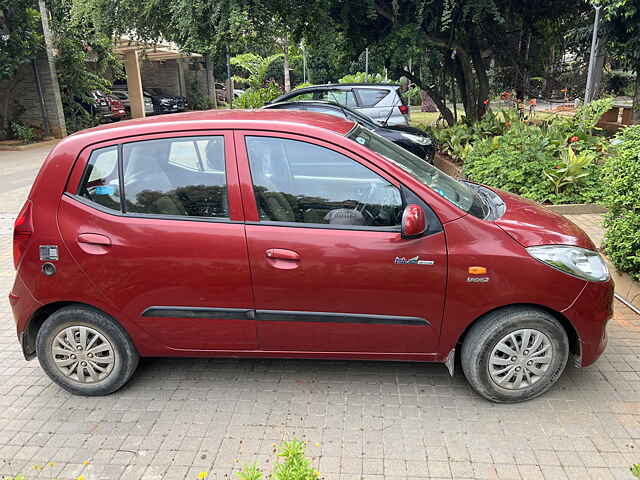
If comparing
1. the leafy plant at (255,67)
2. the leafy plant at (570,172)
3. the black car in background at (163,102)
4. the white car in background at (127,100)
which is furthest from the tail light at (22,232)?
the black car in background at (163,102)

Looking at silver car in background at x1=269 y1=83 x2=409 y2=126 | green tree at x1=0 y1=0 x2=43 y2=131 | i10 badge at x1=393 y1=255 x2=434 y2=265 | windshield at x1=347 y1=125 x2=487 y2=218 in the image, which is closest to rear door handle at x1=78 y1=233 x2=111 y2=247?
windshield at x1=347 y1=125 x2=487 y2=218

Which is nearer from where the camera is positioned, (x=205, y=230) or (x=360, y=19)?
(x=205, y=230)

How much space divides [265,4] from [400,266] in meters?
8.75

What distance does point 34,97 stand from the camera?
60.2ft

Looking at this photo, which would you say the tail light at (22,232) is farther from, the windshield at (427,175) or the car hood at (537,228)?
the car hood at (537,228)

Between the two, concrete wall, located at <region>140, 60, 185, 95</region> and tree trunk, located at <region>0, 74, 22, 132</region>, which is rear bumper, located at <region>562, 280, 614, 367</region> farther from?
concrete wall, located at <region>140, 60, 185, 95</region>

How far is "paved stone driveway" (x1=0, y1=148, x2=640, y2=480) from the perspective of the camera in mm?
2863

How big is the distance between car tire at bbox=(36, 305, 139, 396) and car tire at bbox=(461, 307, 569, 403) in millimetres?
2233

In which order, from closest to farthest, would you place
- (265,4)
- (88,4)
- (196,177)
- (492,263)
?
(492,263), (196,177), (265,4), (88,4)

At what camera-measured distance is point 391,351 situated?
334 centimetres

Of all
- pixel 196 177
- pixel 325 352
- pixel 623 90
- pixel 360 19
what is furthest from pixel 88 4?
pixel 623 90

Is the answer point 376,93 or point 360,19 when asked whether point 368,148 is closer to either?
point 376,93

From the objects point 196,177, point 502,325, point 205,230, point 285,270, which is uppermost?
point 196,177

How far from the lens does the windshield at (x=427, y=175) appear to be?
3344 mm
